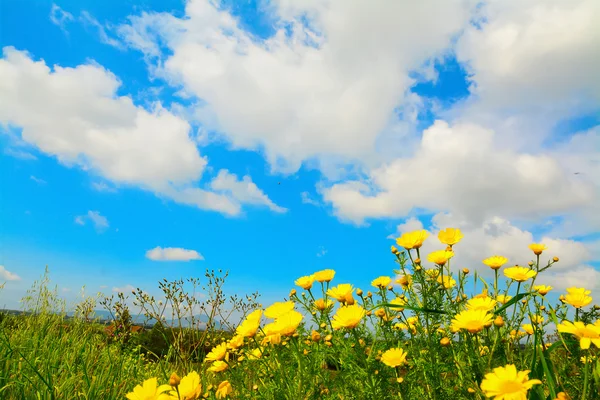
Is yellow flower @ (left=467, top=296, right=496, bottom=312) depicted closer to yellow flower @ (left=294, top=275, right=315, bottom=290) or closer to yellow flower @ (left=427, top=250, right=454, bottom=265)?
yellow flower @ (left=427, top=250, right=454, bottom=265)

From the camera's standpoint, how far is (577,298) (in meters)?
2.52

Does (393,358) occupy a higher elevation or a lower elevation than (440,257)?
lower

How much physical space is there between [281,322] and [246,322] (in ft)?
0.91

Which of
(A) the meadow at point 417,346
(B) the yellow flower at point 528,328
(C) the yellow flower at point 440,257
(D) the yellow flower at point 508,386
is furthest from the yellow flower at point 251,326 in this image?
(B) the yellow flower at point 528,328

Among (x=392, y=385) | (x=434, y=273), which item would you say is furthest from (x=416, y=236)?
(x=392, y=385)

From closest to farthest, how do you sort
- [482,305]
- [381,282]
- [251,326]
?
[482,305] < [251,326] < [381,282]

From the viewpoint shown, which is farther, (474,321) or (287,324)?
(287,324)

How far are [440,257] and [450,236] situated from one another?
0.34m

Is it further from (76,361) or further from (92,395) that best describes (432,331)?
(76,361)

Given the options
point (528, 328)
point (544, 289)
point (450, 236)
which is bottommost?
point (528, 328)

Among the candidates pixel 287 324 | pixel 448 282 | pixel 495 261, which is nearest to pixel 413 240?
pixel 448 282

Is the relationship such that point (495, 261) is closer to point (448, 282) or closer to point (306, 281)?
point (448, 282)

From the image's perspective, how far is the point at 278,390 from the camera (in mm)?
2279

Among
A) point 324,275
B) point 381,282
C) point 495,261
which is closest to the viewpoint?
point 495,261
